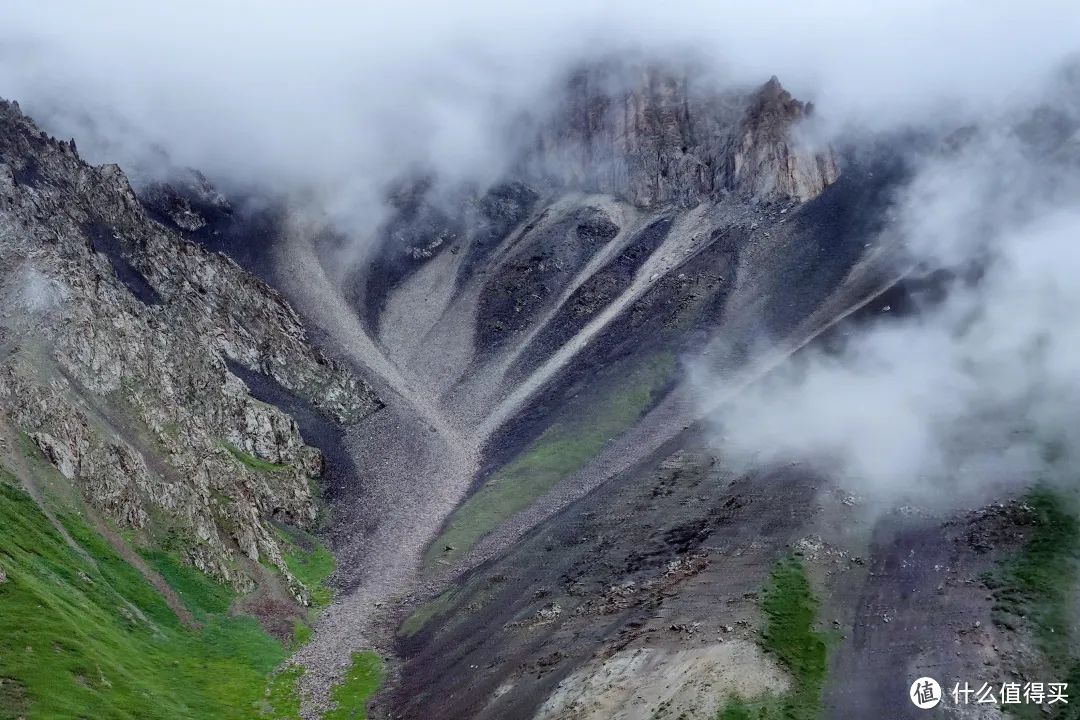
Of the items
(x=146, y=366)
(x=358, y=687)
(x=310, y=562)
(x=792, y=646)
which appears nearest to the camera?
(x=792, y=646)

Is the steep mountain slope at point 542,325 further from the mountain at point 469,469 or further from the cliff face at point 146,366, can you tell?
the cliff face at point 146,366

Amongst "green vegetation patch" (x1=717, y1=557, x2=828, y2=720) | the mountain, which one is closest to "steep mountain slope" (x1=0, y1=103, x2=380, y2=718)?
the mountain

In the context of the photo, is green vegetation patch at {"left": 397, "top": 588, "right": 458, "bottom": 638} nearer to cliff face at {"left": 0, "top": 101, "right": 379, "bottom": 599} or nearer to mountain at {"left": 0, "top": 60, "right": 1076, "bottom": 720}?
mountain at {"left": 0, "top": 60, "right": 1076, "bottom": 720}

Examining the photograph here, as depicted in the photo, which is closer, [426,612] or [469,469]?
[426,612]

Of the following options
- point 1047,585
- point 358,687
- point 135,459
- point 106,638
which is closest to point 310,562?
point 135,459

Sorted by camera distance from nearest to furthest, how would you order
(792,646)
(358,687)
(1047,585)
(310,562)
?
(792,646) → (1047,585) → (358,687) → (310,562)

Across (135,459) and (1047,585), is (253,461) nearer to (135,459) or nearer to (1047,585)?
(135,459)

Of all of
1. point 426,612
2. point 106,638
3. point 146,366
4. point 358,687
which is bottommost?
point 358,687
